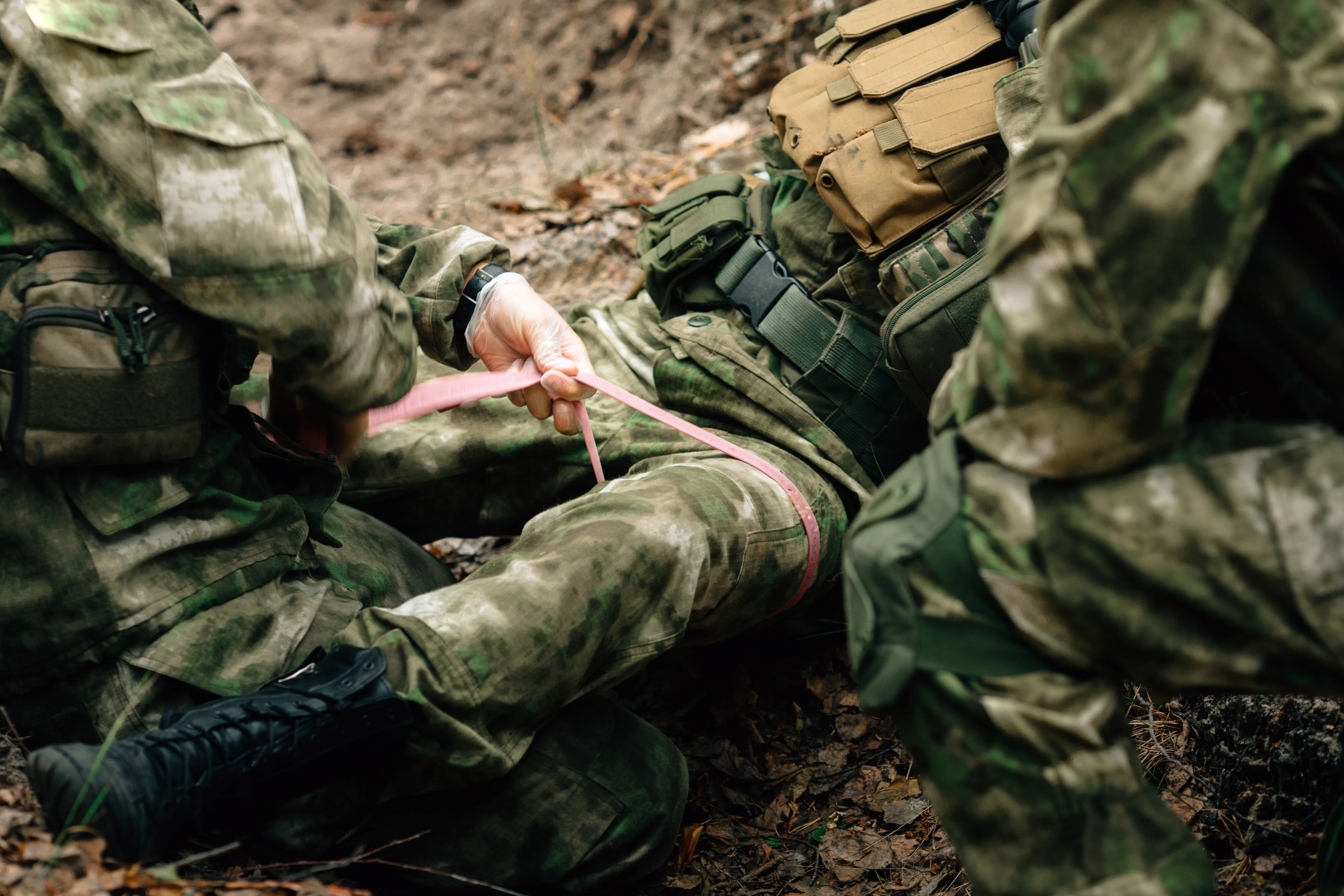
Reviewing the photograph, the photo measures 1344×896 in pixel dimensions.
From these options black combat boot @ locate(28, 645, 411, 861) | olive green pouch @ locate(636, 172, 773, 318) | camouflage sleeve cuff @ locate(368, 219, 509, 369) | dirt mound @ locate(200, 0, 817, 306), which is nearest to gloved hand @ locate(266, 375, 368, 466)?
camouflage sleeve cuff @ locate(368, 219, 509, 369)

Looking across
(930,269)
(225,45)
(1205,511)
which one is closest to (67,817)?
(1205,511)

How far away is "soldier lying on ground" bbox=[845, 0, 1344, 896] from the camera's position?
105 centimetres

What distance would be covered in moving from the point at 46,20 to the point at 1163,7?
1.46 m

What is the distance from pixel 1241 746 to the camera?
1854 millimetres

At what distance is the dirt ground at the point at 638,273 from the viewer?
5.66 feet

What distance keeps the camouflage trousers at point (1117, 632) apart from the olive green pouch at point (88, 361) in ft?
4.07

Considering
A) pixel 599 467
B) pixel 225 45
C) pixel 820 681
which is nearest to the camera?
pixel 599 467

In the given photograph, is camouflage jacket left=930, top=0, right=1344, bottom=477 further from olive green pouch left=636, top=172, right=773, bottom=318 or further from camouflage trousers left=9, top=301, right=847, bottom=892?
olive green pouch left=636, top=172, right=773, bottom=318

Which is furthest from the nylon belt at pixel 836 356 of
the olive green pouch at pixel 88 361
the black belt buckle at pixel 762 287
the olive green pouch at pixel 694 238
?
the olive green pouch at pixel 88 361

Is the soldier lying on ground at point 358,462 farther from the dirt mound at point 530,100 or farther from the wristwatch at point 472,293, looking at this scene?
the dirt mound at point 530,100

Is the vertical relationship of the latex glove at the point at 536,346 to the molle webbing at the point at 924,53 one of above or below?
below

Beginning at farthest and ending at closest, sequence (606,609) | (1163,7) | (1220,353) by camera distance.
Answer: (606,609) → (1220,353) → (1163,7)

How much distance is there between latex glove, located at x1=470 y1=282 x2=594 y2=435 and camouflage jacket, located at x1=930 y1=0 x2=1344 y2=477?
116cm

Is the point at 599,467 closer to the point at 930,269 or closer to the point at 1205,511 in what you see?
the point at 930,269
